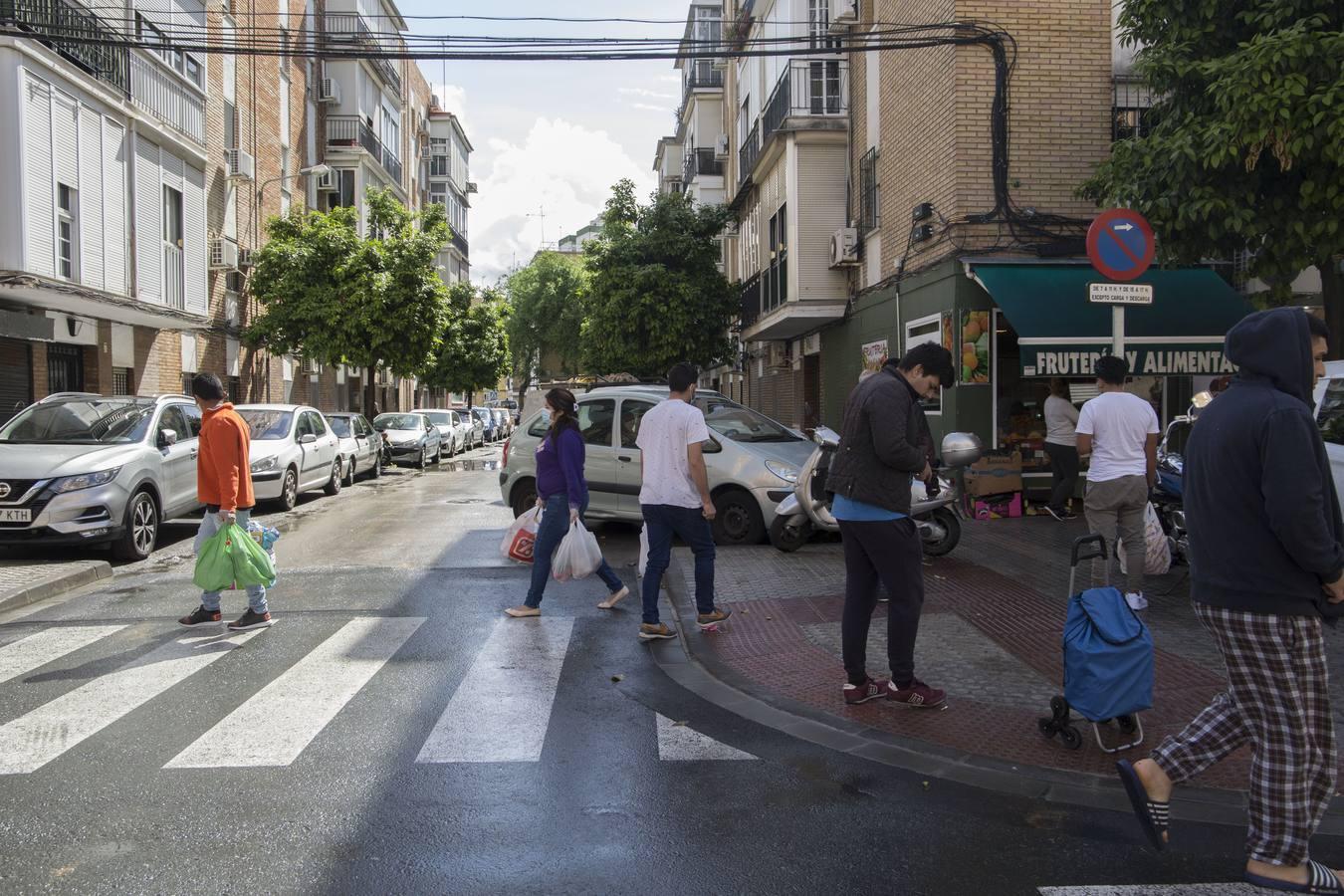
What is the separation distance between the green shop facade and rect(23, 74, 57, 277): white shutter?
13.1 meters

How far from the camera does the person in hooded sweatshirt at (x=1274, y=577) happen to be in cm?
307

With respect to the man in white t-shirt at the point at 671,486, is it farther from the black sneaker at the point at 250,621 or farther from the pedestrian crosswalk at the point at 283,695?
the black sneaker at the point at 250,621

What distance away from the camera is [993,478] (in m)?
13.1

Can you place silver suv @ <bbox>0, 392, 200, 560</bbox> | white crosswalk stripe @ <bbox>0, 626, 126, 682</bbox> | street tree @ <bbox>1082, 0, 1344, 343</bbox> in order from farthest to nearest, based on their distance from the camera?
1. silver suv @ <bbox>0, 392, 200, 560</bbox>
2. street tree @ <bbox>1082, 0, 1344, 343</bbox>
3. white crosswalk stripe @ <bbox>0, 626, 126, 682</bbox>

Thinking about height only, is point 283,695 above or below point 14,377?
below

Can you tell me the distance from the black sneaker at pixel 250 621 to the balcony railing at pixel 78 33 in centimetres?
1053

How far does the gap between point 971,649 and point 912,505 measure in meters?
2.45

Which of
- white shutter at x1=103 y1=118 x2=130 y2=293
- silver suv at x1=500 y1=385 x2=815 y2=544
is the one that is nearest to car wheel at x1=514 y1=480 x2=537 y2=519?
silver suv at x1=500 y1=385 x2=815 y2=544

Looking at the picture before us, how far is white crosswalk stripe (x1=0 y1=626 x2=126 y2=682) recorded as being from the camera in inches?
245

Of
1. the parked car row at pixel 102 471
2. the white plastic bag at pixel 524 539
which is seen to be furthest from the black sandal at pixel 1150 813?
the parked car row at pixel 102 471

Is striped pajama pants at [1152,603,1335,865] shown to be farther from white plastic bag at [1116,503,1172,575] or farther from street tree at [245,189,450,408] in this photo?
street tree at [245,189,450,408]

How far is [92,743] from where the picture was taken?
4750 mm

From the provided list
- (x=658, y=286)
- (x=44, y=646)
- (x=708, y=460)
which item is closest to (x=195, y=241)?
(x=658, y=286)

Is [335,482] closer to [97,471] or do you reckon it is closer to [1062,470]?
[97,471]
